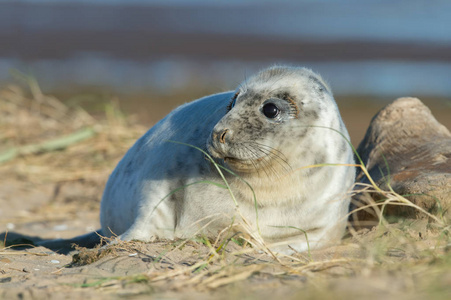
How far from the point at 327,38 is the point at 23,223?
15177mm

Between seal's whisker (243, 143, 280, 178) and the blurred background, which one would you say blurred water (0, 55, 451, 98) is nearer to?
the blurred background

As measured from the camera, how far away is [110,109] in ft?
24.7

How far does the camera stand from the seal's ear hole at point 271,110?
3334mm

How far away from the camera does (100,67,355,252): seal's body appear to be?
10.8 ft

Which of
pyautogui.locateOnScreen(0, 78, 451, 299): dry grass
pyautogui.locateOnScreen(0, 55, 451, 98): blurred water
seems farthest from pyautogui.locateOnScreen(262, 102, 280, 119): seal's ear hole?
pyautogui.locateOnScreen(0, 55, 451, 98): blurred water

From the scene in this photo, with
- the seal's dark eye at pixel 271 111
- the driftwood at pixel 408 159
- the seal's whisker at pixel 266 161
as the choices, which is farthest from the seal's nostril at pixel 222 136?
the driftwood at pixel 408 159

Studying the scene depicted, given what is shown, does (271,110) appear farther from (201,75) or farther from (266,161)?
(201,75)

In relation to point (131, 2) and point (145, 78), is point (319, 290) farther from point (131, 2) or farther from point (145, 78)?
point (131, 2)

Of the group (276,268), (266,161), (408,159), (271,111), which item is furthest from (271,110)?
(408,159)

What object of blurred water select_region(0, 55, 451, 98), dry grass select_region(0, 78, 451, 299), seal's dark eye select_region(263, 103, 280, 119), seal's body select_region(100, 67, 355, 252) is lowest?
dry grass select_region(0, 78, 451, 299)

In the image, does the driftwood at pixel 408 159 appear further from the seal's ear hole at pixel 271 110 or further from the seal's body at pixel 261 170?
the seal's ear hole at pixel 271 110

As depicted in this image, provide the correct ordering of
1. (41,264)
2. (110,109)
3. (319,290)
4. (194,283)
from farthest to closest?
(110,109) < (41,264) < (194,283) < (319,290)

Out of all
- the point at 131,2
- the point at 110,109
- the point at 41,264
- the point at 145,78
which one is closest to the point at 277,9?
the point at 131,2

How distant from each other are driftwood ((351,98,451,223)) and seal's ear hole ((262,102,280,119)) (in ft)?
2.13
